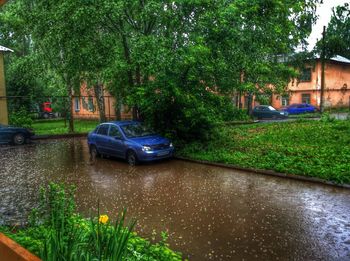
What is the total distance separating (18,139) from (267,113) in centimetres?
2229

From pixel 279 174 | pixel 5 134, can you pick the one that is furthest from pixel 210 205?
pixel 5 134

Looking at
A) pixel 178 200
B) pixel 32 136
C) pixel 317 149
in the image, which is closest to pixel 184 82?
pixel 317 149

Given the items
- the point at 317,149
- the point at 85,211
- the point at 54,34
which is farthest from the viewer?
the point at 54,34

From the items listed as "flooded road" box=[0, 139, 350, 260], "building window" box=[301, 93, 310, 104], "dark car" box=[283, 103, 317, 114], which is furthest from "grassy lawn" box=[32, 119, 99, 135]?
"building window" box=[301, 93, 310, 104]

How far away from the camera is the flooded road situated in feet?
19.3

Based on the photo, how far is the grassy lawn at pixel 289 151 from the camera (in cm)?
1091

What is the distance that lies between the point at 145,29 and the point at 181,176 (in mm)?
8591

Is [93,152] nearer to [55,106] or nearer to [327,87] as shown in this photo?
[55,106]

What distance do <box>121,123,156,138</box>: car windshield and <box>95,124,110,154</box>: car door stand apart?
3.35 feet

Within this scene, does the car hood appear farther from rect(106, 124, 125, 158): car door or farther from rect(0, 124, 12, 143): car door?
rect(0, 124, 12, 143): car door

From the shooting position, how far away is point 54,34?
16094 millimetres

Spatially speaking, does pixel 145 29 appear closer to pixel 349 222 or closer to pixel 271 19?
pixel 271 19

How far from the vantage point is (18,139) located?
67.9 ft

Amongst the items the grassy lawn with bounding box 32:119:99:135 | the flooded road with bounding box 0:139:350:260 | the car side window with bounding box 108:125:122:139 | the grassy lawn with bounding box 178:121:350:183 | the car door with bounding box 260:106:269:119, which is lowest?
the flooded road with bounding box 0:139:350:260
